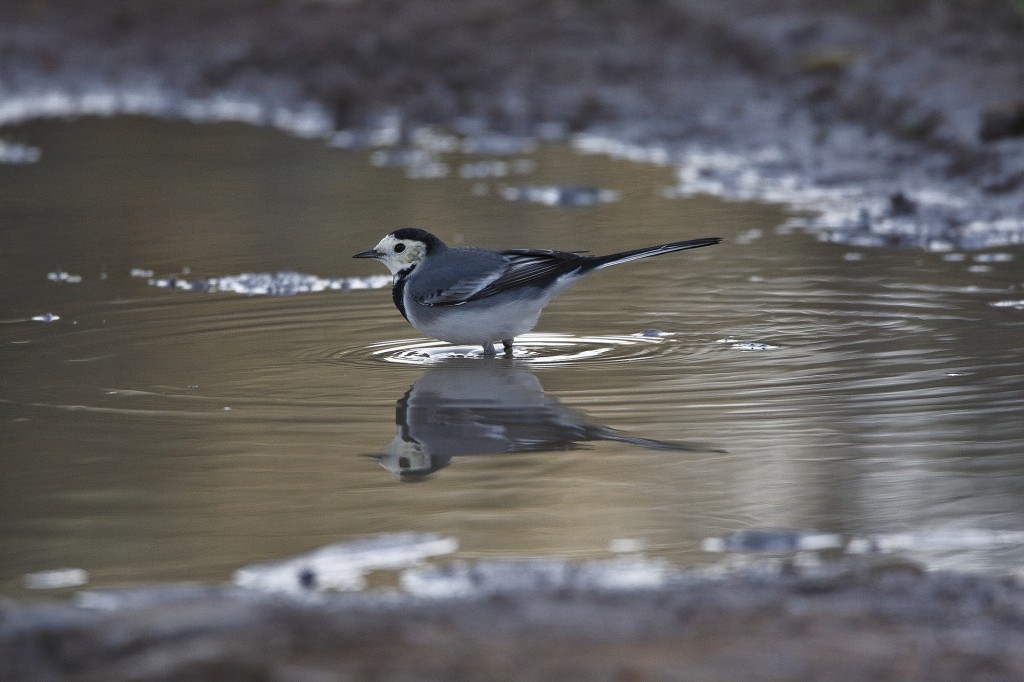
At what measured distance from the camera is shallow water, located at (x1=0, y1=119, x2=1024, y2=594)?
4.69m

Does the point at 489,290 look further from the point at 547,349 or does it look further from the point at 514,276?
the point at 547,349

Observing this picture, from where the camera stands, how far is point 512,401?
6.35 metres

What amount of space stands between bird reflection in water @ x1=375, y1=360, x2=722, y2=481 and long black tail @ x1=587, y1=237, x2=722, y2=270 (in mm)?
576

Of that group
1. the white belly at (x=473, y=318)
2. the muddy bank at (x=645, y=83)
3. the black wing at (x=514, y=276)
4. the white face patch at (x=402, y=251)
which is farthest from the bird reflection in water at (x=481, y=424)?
the muddy bank at (x=645, y=83)

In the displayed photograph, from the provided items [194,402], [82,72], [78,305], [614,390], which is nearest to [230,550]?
[194,402]

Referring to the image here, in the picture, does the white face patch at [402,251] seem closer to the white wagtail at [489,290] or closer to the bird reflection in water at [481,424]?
the white wagtail at [489,290]

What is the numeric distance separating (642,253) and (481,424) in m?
1.20

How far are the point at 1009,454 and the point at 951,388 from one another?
2.97 ft

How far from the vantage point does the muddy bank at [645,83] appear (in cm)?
1133

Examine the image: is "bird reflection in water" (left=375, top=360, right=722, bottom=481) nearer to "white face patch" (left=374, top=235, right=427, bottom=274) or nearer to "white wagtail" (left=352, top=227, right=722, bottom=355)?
"white wagtail" (left=352, top=227, right=722, bottom=355)

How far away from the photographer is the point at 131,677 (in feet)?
11.3

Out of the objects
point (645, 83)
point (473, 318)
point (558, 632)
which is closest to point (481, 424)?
point (473, 318)

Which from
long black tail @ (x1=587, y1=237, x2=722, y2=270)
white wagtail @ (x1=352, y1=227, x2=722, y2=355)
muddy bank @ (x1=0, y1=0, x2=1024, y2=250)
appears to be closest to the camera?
long black tail @ (x1=587, y1=237, x2=722, y2=270)

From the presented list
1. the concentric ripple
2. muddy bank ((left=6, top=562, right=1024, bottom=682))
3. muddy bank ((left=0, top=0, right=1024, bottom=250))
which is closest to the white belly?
the concentric ripple
